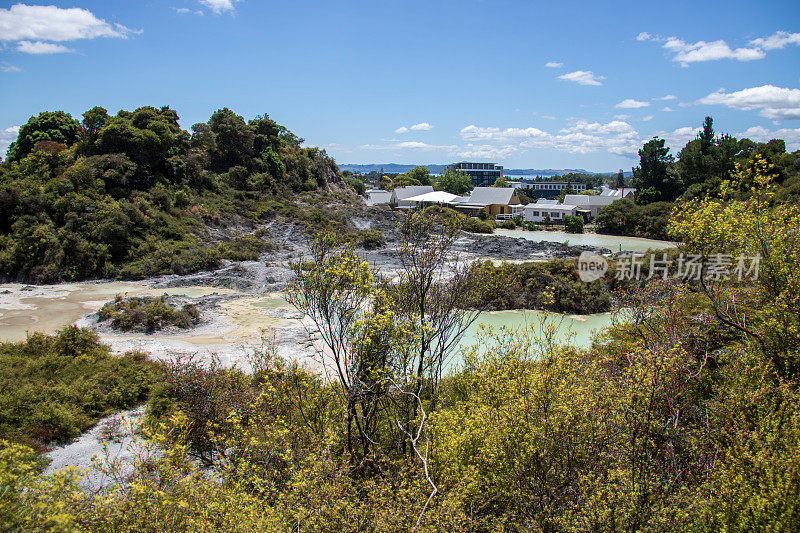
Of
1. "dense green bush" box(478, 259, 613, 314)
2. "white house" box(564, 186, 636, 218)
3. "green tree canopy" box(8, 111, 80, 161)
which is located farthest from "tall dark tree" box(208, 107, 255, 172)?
"white house" box(564, 186, 636, 218)

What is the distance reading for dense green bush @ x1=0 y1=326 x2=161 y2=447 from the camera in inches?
352

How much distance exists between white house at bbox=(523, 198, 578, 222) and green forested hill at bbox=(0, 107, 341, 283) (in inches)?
1097

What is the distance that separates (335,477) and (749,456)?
4.44 metres

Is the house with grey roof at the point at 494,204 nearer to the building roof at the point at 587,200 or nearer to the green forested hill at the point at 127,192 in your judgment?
the building roof at the point at 587,200

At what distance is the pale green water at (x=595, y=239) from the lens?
121 feet

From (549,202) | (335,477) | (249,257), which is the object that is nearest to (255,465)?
(335,477)

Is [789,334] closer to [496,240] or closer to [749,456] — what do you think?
[749,456]

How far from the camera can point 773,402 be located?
574cm

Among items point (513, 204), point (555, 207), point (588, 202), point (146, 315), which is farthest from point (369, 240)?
point (588, 202)

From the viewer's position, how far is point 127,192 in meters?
28.0

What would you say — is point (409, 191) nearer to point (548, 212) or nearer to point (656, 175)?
point (548, 212)

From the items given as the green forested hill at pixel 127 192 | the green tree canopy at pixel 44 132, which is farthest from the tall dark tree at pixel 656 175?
the green tree canopy at pixel 44 132

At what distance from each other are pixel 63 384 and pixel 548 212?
163 ft

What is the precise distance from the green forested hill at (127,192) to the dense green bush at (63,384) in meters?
12.2
